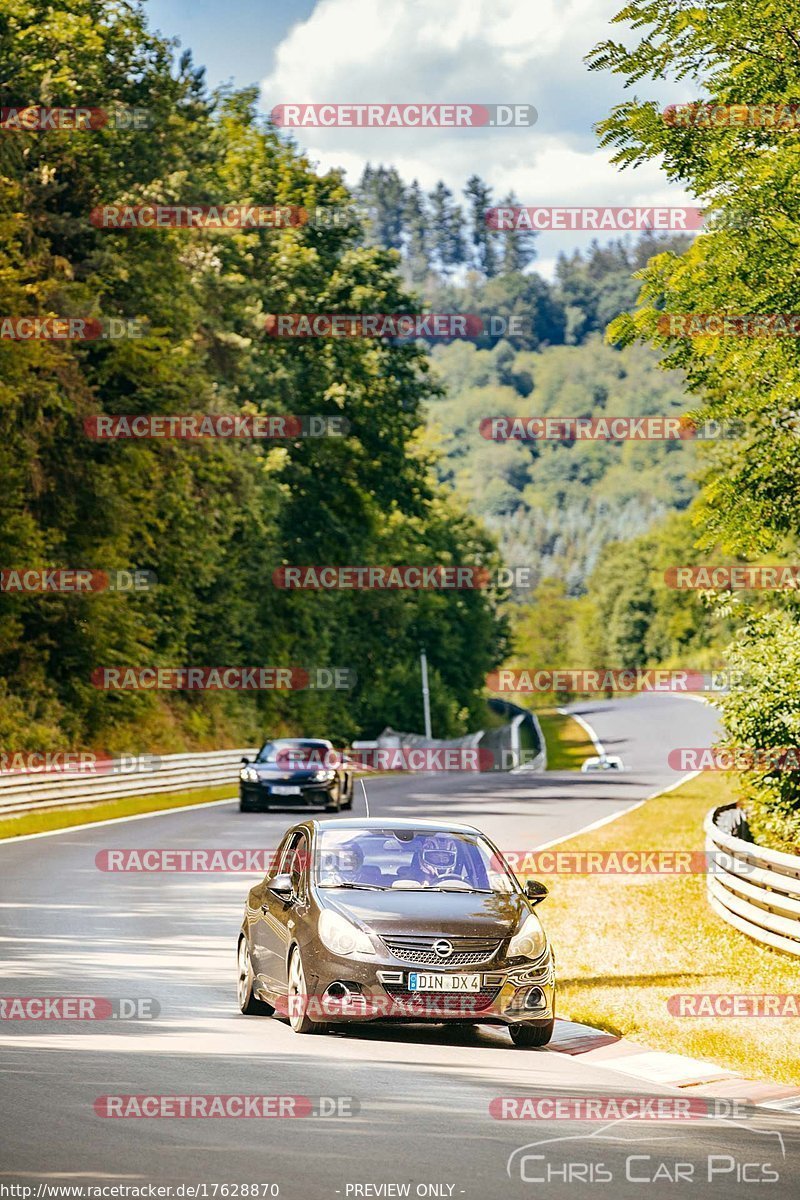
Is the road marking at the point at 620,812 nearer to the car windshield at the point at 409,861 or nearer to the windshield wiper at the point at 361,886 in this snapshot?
the car windshield at the point at 409,861

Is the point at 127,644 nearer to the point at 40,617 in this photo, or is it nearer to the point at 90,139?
the point at 40,617

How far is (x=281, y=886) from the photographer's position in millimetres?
12023

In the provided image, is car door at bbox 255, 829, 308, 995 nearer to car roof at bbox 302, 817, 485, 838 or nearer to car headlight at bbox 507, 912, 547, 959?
car roof at bbox 302, 817, 485, 838

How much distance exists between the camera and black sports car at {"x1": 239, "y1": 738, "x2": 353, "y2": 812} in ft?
115

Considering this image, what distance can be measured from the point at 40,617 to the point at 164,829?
13.7 meters

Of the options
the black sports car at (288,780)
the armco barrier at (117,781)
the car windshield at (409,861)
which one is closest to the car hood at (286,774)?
the black sports car at (288,780)

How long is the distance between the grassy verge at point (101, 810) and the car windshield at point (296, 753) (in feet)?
9.73

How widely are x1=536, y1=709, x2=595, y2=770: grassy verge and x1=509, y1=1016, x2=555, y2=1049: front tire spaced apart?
80284 mm

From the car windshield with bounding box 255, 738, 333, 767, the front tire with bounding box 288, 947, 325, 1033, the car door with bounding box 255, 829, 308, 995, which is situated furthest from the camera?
the car windshield with bounding box 255, 738, 333, 767

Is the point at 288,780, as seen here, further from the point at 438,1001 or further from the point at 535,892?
the point at 438,1001

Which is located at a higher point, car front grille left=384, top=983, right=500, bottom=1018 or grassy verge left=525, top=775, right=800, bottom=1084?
car front grille left=384, top=983, right=500, bottom=1018

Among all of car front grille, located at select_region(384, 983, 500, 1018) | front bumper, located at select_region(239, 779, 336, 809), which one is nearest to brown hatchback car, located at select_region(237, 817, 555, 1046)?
car front grille, located at select_region(384, 983, 500, 1018)

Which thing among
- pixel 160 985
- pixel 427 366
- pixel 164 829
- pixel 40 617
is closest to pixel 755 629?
pixel 164 829

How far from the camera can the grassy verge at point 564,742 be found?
315ft
